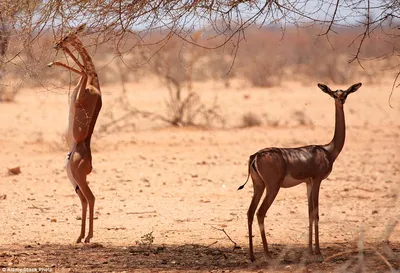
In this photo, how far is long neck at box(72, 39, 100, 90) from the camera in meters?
7.90

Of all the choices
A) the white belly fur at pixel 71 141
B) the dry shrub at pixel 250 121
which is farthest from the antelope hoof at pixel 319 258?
the dry shrub at pixel 250 121

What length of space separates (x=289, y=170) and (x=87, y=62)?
242 centimetres

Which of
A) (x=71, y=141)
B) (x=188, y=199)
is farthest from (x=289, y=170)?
(x=188, y=199)

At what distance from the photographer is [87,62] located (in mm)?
8195

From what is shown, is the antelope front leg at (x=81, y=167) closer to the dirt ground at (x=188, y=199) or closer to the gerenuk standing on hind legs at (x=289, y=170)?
the dirt ground at (x=188, y=199)

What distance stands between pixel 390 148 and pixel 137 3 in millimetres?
9939

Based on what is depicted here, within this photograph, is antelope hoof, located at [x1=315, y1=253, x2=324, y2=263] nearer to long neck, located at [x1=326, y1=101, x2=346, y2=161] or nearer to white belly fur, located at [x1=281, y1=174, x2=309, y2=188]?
white belly fur, located at [x1=281, y1=174, x2=309, y2=188]

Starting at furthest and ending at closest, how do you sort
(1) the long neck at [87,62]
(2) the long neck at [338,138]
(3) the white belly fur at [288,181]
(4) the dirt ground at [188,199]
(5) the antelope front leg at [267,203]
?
(2) the long neck at [338,138], (1) the long neck at [87,62], (4) the dirt ground at [188,199], (3) the white belly fur at [288,181], (5) the antelope front leg at [267,203]

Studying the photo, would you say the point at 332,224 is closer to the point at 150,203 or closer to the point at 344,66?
the point at 150,203

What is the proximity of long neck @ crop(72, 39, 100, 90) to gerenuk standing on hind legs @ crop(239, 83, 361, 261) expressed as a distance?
203cm

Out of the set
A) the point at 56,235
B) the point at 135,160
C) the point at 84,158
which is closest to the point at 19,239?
the point at 56,235

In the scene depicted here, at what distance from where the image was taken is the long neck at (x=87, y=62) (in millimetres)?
7898

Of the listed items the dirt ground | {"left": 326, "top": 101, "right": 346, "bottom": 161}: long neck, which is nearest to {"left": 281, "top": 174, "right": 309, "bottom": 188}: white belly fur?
{"left": 326, "top": 101, "right": 346, "bottom": 161}: long neck

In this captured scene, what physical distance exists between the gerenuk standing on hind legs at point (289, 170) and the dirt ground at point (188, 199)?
481 millimetres
